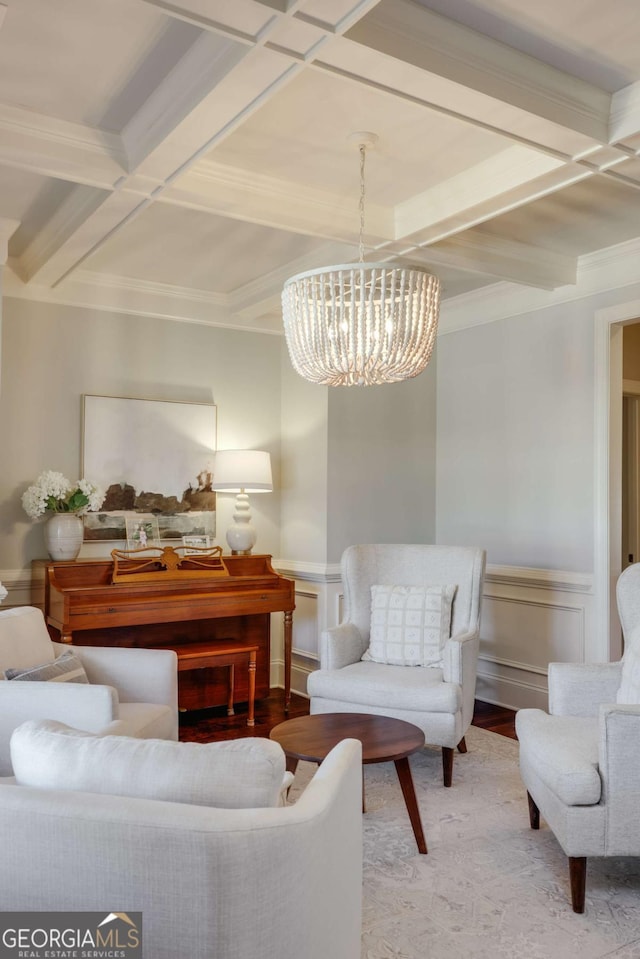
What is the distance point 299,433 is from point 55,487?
1.69 m

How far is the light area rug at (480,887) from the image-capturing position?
2188 millimetres

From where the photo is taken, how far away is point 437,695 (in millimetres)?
3416

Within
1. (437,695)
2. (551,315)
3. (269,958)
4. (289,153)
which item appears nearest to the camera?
(269,958)

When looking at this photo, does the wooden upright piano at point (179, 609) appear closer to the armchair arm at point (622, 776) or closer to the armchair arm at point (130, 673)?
the armchair arm at point (130, 673)

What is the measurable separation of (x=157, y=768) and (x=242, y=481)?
3394 millimetres

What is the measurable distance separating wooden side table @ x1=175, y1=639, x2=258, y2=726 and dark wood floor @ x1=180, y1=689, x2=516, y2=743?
0.25 feet

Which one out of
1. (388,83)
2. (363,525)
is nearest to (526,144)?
(388,83)

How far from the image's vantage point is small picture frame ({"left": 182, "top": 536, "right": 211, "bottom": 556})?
4.91 m

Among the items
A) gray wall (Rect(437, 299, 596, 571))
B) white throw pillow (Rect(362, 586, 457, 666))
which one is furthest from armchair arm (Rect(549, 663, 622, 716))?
gray wall (Rect(437, 299, 596, 571))

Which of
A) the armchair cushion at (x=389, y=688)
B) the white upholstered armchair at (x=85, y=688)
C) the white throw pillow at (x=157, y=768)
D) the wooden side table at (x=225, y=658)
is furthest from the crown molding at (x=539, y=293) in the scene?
the white throw pillow at (x=157, y=768)

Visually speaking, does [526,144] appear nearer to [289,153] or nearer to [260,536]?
[289,153]

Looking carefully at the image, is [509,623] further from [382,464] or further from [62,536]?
[62,536]

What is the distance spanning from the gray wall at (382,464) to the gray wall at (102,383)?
0.57 meters

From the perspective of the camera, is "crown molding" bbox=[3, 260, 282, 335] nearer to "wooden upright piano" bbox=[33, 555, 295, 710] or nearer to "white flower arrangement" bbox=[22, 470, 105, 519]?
"white flower arrangement" bbox=[22, 470, 105, 519]
